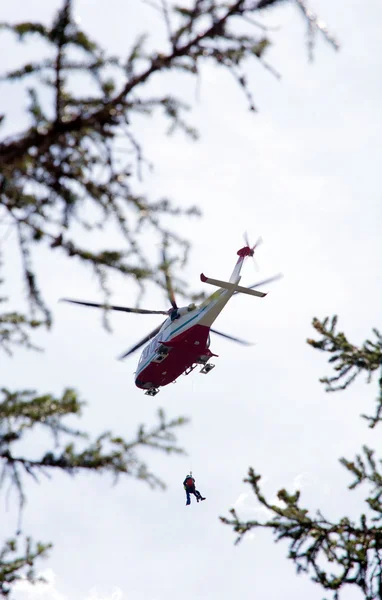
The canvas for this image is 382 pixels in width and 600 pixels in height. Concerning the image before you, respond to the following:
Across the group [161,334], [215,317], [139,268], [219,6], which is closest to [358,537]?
[139,268]

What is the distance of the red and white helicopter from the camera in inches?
861

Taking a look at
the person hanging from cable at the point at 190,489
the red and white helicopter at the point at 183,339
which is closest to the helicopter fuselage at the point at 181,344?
the red and white helicopter at the point at 183,339

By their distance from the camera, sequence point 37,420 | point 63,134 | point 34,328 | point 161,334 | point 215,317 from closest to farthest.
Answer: point 63,134 → point 37,420 → point 34,328 → point 215,317 → point 161,334

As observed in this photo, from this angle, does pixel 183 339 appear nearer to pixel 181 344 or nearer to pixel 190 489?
pixel 181 344

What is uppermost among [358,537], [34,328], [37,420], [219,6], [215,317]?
[215,317]

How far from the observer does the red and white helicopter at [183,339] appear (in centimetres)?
2186

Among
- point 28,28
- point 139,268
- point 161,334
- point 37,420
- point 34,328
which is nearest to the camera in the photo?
point 28,28

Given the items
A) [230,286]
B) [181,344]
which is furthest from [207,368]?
[230,286]

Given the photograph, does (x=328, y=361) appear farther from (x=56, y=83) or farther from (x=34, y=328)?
(x=56, y=83)

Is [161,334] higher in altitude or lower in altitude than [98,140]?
higher

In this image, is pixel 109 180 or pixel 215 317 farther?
pixel 215 317

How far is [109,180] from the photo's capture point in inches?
220

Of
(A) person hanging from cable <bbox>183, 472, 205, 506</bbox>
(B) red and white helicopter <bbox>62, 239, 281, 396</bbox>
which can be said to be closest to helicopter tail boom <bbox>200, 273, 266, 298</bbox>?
(B) red and white helicopter <bbox>62, 239, 281, 396</bbox>

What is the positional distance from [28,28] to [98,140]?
1.00 m
